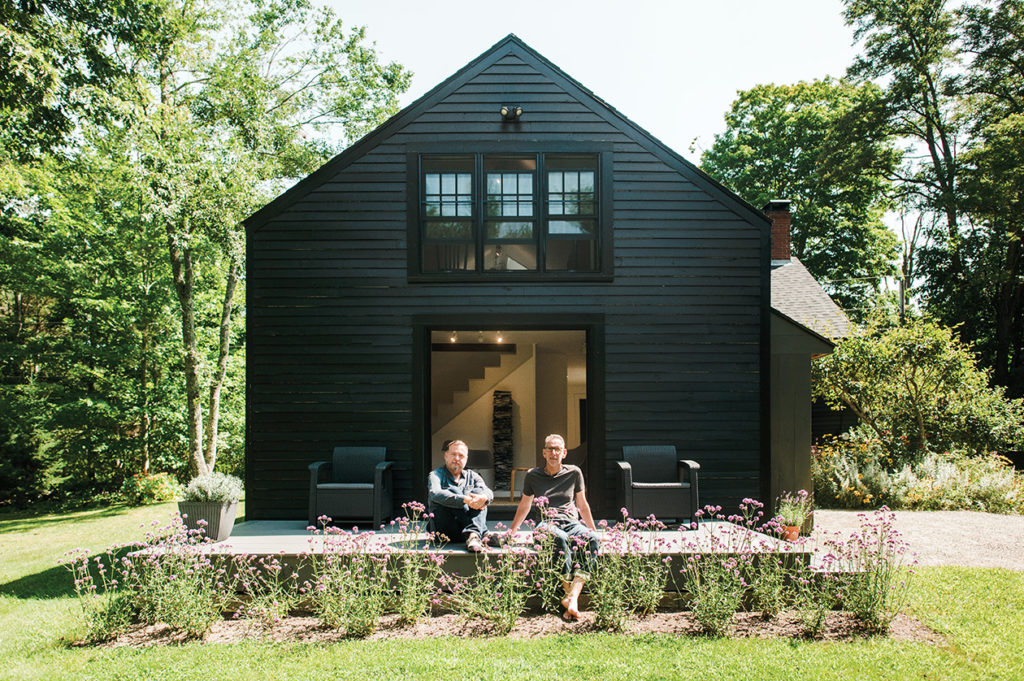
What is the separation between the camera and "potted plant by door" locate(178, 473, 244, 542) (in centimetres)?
605

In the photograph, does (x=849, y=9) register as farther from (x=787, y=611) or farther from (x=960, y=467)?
(x=787, y=611)

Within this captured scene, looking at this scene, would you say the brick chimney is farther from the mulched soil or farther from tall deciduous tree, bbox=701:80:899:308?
tall deciduous tree, bbox=701:80:899:308

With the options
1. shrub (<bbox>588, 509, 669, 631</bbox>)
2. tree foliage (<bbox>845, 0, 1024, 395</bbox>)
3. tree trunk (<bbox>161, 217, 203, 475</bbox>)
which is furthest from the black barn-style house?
tree foliage (<bbox>845, 0, 1024, 395</bbox>)

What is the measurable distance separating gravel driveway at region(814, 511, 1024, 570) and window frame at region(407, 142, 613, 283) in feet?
13.6

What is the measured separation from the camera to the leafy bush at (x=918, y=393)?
11.5 m

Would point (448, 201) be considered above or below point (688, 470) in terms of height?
above

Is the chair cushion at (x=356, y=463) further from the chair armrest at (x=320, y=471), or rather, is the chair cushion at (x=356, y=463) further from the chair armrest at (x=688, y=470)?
the chair armrest at (x=688, y=470)

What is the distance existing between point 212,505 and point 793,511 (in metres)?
5.97

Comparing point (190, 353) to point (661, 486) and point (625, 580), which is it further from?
point (625, 580)

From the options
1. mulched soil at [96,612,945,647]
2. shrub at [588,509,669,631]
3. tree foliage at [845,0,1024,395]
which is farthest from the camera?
tree foliage at [845,0,1024,395]

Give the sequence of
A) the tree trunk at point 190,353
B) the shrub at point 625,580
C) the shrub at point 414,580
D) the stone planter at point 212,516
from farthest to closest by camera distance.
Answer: the tree trunk at point 190,353 → the stone planter at point 212,516 → the shrub at point 414,580 → the shrub at point 625,580

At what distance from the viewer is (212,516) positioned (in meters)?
6.06

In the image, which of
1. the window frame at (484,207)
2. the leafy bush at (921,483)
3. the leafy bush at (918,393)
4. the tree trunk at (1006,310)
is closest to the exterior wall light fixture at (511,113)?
the window frame at (484,207)

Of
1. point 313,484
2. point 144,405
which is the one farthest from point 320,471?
point 144,405
